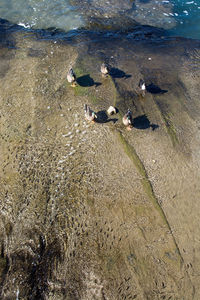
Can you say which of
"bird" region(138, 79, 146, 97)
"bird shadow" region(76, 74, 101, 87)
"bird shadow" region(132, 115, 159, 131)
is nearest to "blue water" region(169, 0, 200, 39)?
"bird" region(138, 79, 146, 97)

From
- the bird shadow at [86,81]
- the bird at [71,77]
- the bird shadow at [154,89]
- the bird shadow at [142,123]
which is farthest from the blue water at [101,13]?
the bird shadow at [142,123]

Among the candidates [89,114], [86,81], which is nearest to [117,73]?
[86,81]

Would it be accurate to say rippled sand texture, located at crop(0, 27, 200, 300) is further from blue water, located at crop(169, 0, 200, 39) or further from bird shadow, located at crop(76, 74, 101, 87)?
blue water, located at crop(169, 0, 200, 39)

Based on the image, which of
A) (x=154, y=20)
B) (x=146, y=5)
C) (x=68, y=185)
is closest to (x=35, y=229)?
(x=68, y=185)

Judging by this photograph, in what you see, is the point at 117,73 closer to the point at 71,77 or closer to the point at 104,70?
the point at 104,70

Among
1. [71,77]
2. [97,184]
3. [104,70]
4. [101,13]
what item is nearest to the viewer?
[97,184]
